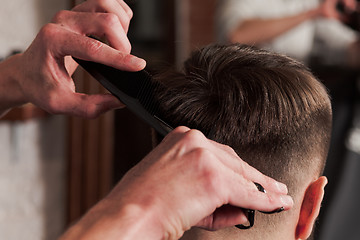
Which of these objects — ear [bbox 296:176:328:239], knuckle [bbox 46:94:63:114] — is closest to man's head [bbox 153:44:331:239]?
ear [bbox 296:176:328:239]

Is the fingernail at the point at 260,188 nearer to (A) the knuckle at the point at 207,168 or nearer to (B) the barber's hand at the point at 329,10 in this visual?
(A) the knuckle at the point at 207,168

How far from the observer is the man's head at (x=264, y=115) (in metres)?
0.86

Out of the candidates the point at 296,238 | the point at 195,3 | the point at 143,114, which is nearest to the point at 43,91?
the point at 143,114

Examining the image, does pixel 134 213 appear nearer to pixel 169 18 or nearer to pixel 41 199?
pixel 41 199

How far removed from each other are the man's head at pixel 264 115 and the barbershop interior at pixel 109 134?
3.17 ft

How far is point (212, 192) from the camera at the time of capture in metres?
0.61

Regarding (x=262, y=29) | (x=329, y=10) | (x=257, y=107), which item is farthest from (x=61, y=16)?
(x=329, y=10)

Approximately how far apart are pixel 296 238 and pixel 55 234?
160 centimetres

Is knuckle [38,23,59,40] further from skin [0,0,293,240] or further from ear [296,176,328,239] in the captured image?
ear [296,176,328,239]

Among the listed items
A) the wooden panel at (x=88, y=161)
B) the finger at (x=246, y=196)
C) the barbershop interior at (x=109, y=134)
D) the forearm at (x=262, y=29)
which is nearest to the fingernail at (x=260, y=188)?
the finger at (x=246, y=196)

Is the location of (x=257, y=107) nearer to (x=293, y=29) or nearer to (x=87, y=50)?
(x=87, y=50)

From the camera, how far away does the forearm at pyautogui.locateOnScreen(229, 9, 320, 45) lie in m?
2.31

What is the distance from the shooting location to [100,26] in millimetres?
859

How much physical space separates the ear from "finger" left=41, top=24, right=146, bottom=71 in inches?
17.3
